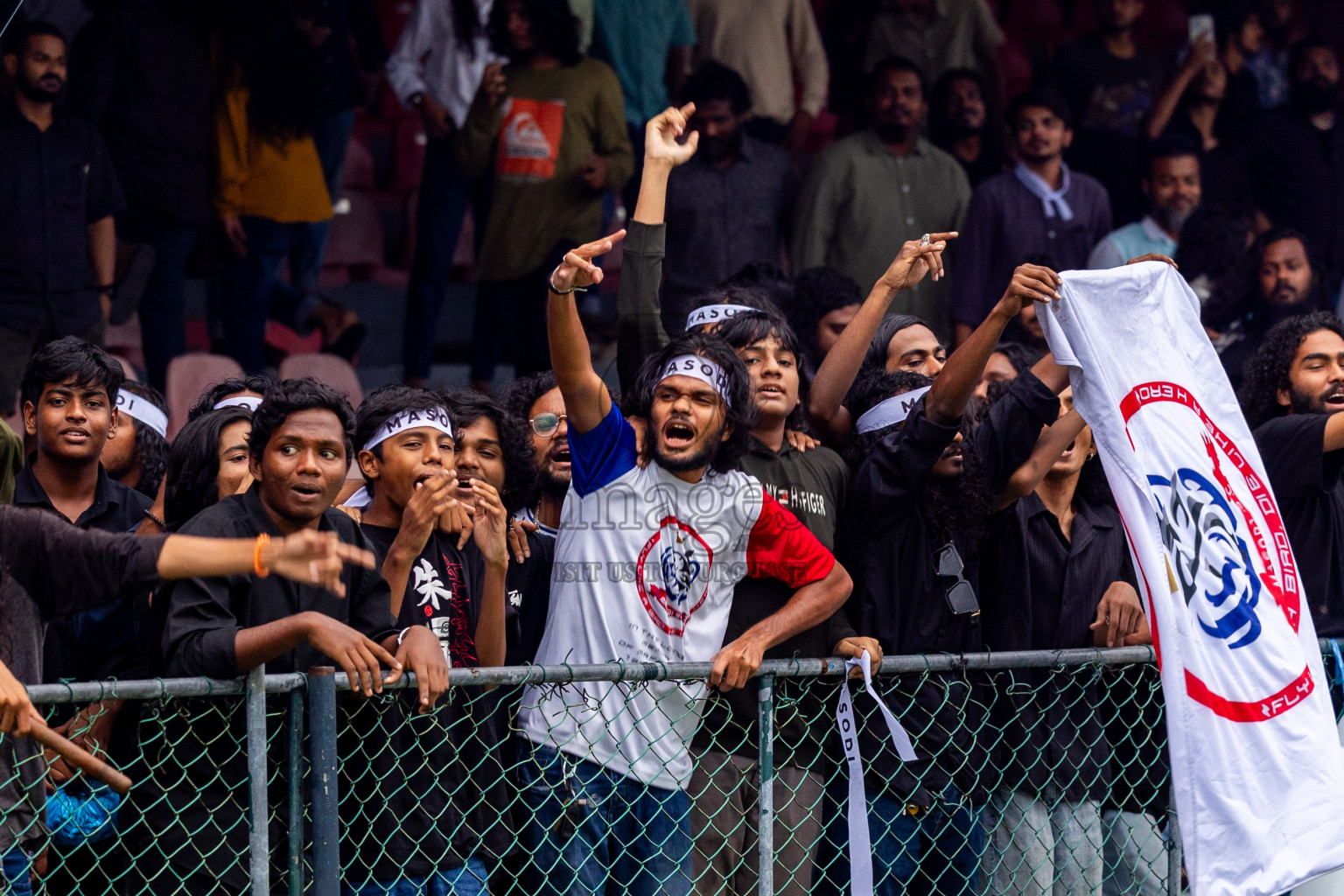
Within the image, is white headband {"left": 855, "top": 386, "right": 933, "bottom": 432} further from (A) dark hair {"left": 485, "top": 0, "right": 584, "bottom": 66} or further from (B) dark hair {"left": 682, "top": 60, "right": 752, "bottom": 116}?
(A) dark hair {"left": 485, "top": 0, "right": 584, "bottom": 66}

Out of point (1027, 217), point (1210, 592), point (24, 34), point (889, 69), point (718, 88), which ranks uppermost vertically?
point (889, 69)

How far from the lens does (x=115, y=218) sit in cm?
721

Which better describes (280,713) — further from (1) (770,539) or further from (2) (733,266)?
(2) (733,266)

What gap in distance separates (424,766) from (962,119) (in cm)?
586

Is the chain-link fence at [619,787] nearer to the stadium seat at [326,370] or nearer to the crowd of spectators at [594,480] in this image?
the crowd of spectators at [594,480]

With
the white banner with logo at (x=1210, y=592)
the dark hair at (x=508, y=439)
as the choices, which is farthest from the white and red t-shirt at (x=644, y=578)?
the white banner with logo at (x=1210, y=592)

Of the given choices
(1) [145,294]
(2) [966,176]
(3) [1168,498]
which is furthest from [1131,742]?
(1) [145,294]

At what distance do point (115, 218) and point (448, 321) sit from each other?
7.45 ft

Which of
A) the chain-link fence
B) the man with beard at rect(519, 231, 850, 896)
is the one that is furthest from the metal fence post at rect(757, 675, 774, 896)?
the man with beard at rect(519, 231, 850, 896)

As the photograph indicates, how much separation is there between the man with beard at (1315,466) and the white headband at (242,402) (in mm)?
2960

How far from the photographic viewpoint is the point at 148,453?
5.00 m

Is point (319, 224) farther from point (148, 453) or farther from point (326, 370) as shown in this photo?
point (148, 453)

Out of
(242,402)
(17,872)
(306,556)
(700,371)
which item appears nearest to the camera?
(306,556)

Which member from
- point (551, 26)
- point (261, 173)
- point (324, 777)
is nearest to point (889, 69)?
point (551, 26)
